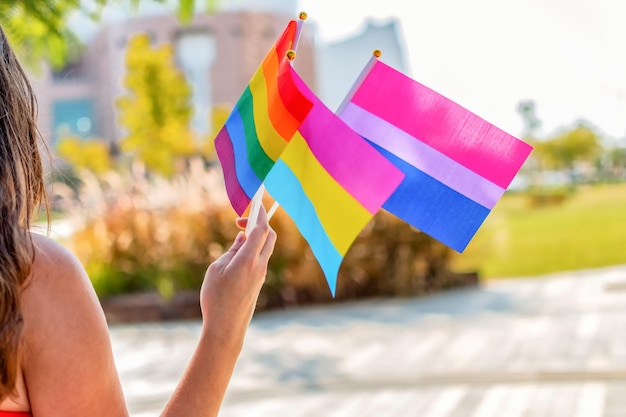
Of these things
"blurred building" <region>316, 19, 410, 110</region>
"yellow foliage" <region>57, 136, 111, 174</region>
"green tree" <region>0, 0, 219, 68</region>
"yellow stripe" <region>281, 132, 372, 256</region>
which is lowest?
"yellow foliage" <region>57, 136, 111, 174</region>

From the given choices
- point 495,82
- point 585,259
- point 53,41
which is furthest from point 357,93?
point 495,82

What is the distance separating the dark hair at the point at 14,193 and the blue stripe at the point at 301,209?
14.8 inches

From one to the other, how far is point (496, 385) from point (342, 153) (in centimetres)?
437

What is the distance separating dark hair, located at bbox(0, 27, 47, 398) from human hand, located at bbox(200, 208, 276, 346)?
235mm

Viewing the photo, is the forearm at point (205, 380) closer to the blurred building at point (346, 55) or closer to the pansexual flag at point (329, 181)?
the pansexual flag at point (329, 181)

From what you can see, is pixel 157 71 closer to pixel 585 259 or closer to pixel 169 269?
pixel 585 259

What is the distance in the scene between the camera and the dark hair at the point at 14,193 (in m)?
0.99

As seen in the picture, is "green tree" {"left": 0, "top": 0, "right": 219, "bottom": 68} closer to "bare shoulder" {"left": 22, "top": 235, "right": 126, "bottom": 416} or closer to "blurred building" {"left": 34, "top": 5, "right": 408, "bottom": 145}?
"bare shoulder" {"left": 22, "top": 235, "right": 126, "bottom": 416}

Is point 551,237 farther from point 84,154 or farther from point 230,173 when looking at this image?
point 84,154

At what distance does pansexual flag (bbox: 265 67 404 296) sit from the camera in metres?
1.33

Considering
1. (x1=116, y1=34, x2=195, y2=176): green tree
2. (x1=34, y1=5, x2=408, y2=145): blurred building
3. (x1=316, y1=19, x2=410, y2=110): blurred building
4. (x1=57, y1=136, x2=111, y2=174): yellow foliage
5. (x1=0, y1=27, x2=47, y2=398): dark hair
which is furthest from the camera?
(x1=34, y1=5, x2=408, y2=145): blurred building

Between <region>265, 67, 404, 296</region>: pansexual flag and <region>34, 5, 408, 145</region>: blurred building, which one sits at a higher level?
<region>34, 5, 408, 145</region>: blurred building

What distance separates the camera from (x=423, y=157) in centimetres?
151

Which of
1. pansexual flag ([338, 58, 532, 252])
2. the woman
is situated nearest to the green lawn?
Result: pansexual flag ([338, 58, 532, 252])
